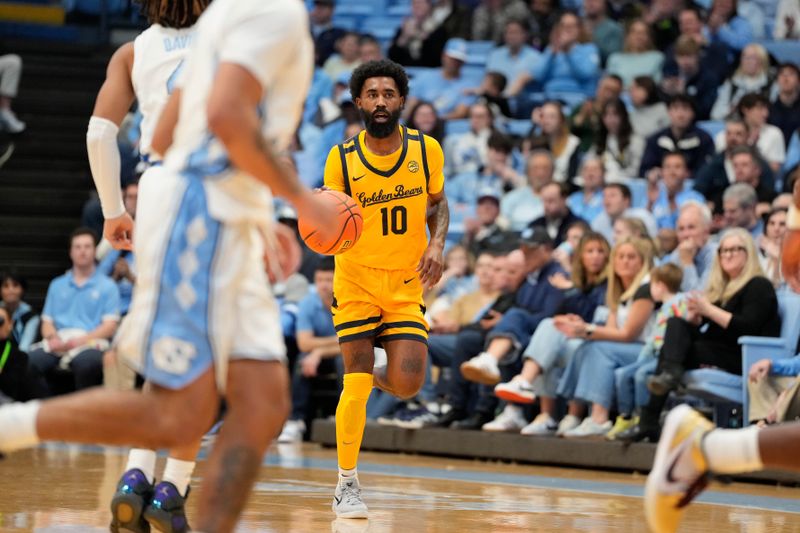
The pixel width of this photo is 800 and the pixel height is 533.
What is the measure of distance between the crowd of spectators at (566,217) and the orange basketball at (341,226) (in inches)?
139

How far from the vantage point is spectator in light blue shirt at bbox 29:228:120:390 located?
1223cm

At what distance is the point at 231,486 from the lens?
3902mm

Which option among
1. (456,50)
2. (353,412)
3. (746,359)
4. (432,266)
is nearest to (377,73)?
(432,266)

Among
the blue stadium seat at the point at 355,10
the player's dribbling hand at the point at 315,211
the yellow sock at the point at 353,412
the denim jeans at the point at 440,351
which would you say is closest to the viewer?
the player's dribbling hand at the point at 315,211

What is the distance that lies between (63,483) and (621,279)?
4.48m

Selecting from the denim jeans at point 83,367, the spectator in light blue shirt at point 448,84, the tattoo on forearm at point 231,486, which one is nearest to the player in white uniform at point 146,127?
the tattoo on forearm at point 231,486

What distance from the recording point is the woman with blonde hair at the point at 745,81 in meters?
13.3

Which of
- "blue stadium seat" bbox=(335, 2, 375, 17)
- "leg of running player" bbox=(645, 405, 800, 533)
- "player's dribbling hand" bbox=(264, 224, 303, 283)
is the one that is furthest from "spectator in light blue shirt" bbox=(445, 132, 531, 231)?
"player's dribbling hand" bbox=(264, 224, 303, 283)

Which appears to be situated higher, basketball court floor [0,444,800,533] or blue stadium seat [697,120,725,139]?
blue stadium seat [697,120,725,139]

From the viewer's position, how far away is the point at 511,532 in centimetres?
604

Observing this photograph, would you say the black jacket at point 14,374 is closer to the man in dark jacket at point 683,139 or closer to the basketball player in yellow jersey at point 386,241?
the basketball player in yellow jersey at point 386,241

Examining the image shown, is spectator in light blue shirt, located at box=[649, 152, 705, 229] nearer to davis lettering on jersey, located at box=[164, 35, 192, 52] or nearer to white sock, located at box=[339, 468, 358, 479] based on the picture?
white sock, located at box=[339, 468, 358, 479]

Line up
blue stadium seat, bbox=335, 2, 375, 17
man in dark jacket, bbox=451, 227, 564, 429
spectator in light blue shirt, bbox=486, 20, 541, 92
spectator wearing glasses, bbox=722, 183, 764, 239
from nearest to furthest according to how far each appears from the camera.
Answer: man in dark jacket, bbox=451, 227, 564, 429
spectator wearing glasses, bbox=722, 183, 764, 239
spectator in light blue shirt, bbox=486, 20, 541, 92
blue stadium seat, bbox=335, 2, 375, 17

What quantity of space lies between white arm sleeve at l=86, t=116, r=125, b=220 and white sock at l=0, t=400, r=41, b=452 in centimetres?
146
